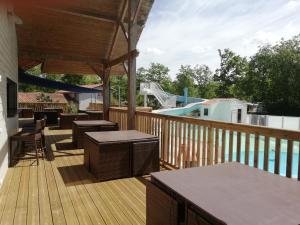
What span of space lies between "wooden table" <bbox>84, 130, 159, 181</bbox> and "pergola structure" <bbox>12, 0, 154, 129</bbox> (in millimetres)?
1906

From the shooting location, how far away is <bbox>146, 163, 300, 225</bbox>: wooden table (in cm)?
137

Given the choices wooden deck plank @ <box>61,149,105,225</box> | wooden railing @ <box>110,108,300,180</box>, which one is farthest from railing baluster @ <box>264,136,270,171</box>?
wooden deck plank @ <box>61,149,105,225</box>

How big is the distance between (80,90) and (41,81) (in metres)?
2.10

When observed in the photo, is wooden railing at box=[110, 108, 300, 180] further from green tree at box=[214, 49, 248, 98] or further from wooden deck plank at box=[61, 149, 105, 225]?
green tree at box=[214, 49, 248, 98]

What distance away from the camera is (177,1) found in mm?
8164

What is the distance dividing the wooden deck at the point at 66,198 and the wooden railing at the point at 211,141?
936 mm

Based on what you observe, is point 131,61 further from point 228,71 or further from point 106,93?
point 228,71

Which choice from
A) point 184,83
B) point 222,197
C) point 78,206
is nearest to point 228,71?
point 184,83

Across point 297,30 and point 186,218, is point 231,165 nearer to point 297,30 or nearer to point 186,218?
point 186,218

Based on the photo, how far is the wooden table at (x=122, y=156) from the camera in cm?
373

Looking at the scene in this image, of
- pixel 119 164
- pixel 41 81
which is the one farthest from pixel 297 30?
pixel 119 164

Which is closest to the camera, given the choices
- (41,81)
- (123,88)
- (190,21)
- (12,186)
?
(12,186)

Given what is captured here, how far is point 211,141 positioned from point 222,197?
1.94 m

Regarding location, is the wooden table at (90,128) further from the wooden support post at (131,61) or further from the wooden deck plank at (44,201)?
the wooden deck plank at (44,201)
